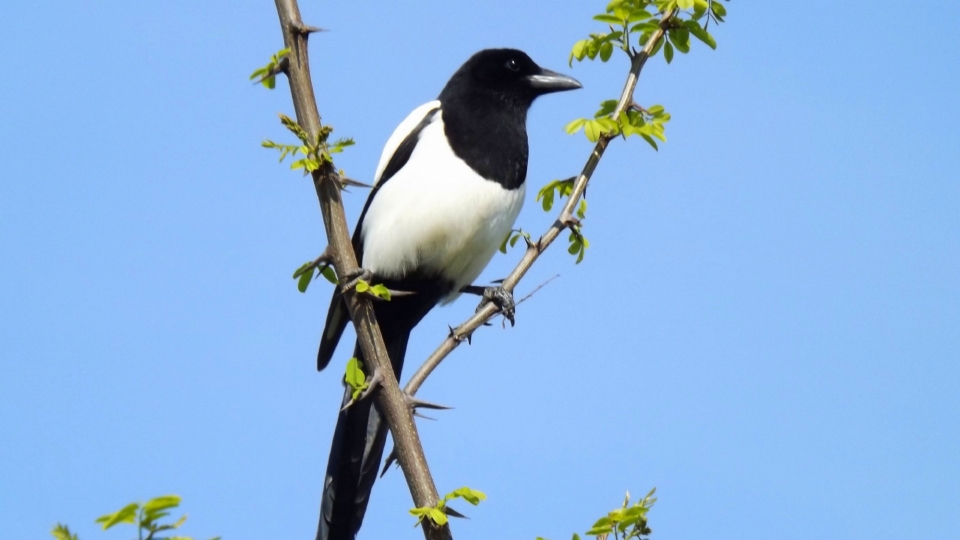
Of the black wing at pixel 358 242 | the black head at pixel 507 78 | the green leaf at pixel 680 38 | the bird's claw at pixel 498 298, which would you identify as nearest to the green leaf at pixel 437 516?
the bird's claw at pixel 498 298

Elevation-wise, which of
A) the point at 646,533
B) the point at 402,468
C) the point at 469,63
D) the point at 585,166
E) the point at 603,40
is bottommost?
the point at 646,533

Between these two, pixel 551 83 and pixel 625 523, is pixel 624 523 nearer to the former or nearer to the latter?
pixel 625 523

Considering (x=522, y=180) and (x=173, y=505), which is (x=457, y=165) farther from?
(x=173, y=505)

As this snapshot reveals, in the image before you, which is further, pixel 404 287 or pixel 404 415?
pixel 404 287

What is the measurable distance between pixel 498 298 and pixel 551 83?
69.5 inches

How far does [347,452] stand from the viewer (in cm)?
399

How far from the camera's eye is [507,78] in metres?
5.25

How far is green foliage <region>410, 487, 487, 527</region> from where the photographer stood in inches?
93.0

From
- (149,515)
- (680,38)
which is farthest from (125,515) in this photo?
(680,38)

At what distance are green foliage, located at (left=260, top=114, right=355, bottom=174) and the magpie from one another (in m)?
1.59

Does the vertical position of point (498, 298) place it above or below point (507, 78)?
below

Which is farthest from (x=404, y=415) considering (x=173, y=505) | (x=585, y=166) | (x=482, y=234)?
(x=482, y=234)

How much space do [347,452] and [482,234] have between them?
3.76 ft

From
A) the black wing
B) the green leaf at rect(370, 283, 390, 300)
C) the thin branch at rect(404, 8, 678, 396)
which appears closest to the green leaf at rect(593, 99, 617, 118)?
the thin branch at rect(404, 8, 678, 396)
